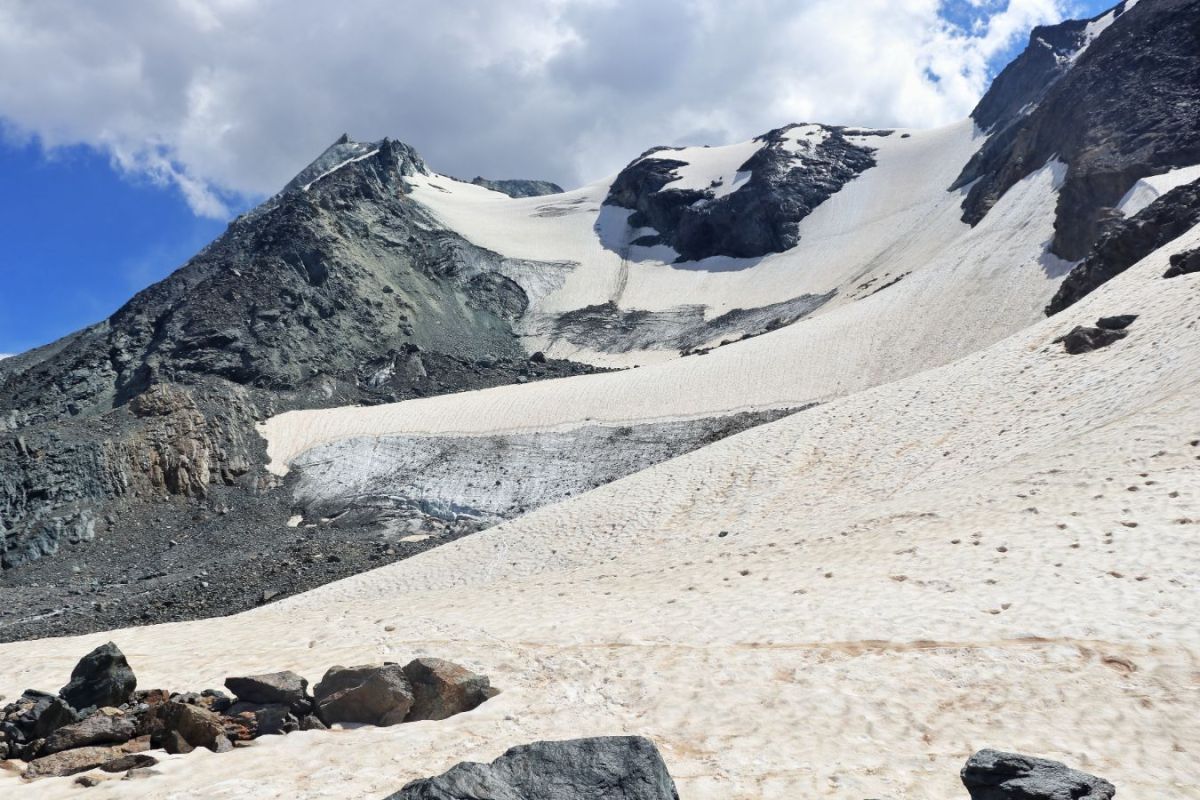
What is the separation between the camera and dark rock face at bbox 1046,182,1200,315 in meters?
27.4

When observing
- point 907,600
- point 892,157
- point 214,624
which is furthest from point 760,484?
point 892,157

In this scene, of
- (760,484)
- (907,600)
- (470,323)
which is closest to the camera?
(907,600)

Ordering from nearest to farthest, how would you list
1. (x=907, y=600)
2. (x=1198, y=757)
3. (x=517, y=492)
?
(x=1198, y=757)
(x=907, y=600)
(x=517, y=492)

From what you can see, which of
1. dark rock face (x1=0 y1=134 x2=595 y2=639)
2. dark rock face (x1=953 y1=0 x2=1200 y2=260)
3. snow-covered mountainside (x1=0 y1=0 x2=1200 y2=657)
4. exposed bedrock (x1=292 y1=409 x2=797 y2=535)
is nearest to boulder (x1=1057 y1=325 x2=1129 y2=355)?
snow-covered mountainside (x1=0 y1=0 x2=1200 y2=657)

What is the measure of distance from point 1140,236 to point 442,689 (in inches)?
1177

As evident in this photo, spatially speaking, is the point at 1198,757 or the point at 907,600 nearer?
the point at 1198,757

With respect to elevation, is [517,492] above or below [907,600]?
above

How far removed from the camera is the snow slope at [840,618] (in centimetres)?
730

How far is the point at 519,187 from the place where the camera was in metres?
145

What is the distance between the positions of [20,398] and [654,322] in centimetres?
4569

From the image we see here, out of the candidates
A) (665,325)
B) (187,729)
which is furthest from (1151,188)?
(187,729)

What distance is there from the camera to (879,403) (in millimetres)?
23188

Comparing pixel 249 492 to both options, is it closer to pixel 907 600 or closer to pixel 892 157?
pixel 907 600

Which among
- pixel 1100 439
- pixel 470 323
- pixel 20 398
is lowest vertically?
pixel 1100 439
